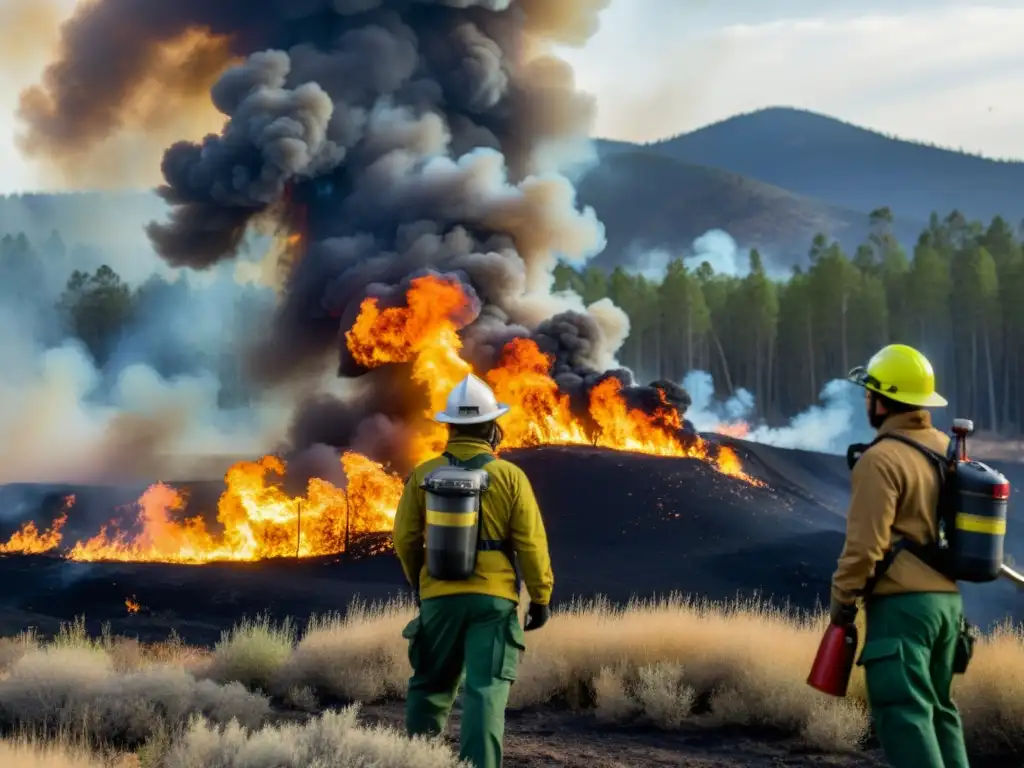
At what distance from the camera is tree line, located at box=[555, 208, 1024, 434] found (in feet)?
171

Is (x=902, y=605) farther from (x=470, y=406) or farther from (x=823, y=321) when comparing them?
(x=823, y=321)

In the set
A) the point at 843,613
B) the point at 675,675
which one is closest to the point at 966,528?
the point at 843,613

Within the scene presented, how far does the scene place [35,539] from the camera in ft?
96.2

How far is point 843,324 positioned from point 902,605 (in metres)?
52.4

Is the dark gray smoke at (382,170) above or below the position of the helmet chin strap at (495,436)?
above

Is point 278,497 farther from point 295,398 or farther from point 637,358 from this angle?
point 637,358

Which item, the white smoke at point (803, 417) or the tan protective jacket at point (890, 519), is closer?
the tan protective jacket at point (890, 519)

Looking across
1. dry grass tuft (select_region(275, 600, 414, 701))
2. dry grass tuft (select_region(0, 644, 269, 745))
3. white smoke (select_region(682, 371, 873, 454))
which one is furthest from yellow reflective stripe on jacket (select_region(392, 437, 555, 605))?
white smoke (select_region(682, 371, 873, 454))

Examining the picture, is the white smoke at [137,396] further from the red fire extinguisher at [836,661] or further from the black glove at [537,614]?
the red fire extinguisher at [836,661]

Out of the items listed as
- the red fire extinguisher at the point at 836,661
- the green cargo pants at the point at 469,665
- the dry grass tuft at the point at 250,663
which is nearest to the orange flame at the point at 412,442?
the dry grass tuft at the point at 250,663

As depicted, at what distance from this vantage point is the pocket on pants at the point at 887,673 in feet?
16.6

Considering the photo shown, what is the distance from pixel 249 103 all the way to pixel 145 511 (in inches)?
533

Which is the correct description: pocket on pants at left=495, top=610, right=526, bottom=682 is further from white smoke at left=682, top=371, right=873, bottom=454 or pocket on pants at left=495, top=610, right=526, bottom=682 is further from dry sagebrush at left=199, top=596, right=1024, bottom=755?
white smoke at left=682, top=371, right=873, bottom=454

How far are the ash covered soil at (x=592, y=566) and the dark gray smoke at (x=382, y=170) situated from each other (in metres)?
4.11
